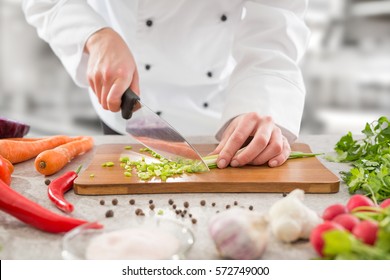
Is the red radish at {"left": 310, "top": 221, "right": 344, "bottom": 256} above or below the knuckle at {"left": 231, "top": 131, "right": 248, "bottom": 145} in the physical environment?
above

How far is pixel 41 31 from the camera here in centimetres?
187

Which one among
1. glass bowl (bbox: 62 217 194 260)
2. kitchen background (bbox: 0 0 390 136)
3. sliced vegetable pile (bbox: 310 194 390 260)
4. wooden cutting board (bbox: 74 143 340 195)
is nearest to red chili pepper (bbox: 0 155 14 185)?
wooden cutting board (bbox: 74 143 340 195)

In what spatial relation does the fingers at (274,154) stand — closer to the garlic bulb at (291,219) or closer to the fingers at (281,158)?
the fingers at (281,158)

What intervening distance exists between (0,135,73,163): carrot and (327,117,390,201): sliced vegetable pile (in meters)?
0.83

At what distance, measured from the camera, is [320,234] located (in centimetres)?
90

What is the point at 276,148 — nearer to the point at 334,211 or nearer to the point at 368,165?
the point at 368,165

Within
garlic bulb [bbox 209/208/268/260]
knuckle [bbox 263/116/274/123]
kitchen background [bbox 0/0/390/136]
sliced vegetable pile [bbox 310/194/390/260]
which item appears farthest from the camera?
kitchen background [bbox 0/0/390/136]

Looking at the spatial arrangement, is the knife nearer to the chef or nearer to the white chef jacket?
the chef

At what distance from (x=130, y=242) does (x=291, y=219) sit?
0.98ft

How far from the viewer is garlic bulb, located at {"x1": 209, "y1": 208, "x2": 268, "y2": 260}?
35.5 inches

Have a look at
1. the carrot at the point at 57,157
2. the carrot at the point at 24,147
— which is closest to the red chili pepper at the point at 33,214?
the carrot at the point at 57,157

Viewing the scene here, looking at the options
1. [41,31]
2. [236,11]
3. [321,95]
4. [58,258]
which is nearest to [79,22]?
[41,31]

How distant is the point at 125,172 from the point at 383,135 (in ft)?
2.47

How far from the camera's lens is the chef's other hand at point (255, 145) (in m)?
1.41
